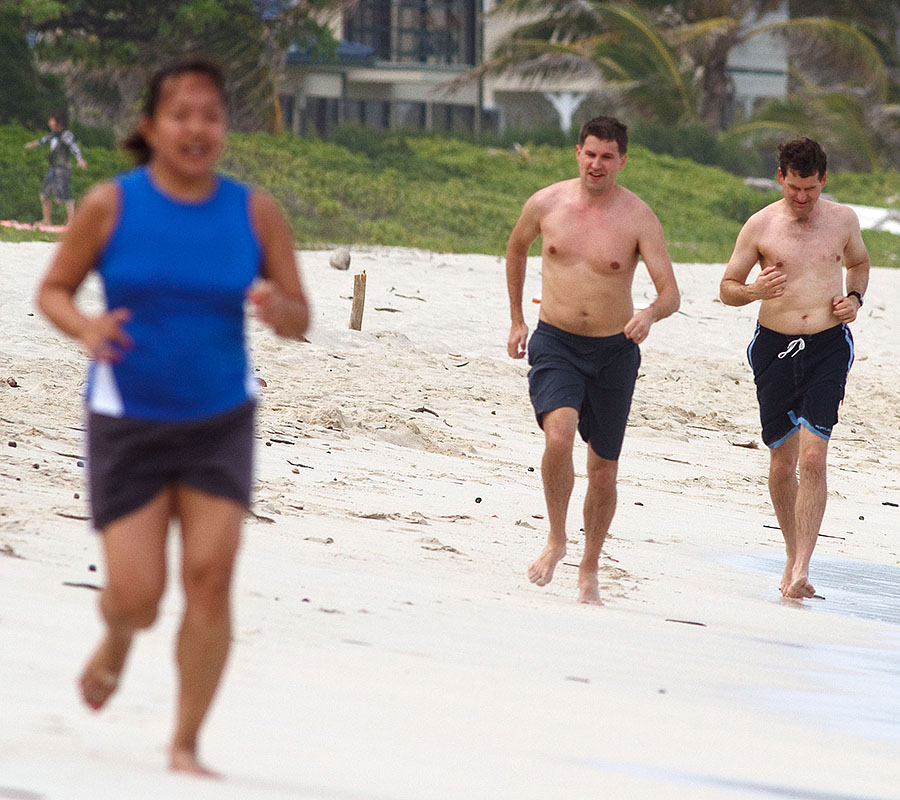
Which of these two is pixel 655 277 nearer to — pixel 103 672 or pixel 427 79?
pixel 103 672

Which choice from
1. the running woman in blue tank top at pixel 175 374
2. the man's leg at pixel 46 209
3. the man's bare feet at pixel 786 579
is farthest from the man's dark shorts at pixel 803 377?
the man's leg at pixel 46 209

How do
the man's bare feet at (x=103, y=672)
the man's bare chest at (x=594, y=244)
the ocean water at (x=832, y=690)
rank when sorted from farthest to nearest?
the man's bare chest at (x=594, y=244), the ocean water at (x=832, y=690), the man's bare feet at (x=103, y=672)

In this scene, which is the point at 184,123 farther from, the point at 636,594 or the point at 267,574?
the point at 636,594

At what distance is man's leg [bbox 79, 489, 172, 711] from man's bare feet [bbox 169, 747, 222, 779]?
226 mm

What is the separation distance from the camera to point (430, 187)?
1093 inches

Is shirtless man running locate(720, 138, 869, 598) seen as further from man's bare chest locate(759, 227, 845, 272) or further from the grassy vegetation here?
the grassy vegetation

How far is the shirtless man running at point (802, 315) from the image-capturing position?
644 centimetres

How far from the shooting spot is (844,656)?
5289mm

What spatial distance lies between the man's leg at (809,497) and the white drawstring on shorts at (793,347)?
0.34 m

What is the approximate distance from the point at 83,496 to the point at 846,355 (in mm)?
3327

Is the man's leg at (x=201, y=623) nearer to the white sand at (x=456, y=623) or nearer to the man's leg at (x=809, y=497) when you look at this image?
the white sand at (x=456, y=623)

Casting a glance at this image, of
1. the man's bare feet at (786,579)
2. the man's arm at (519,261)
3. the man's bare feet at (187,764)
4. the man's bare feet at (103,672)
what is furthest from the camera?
the man's bare feet at (786,579)

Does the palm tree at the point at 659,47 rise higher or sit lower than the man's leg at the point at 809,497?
higher

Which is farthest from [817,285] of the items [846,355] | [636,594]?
[636,594]
